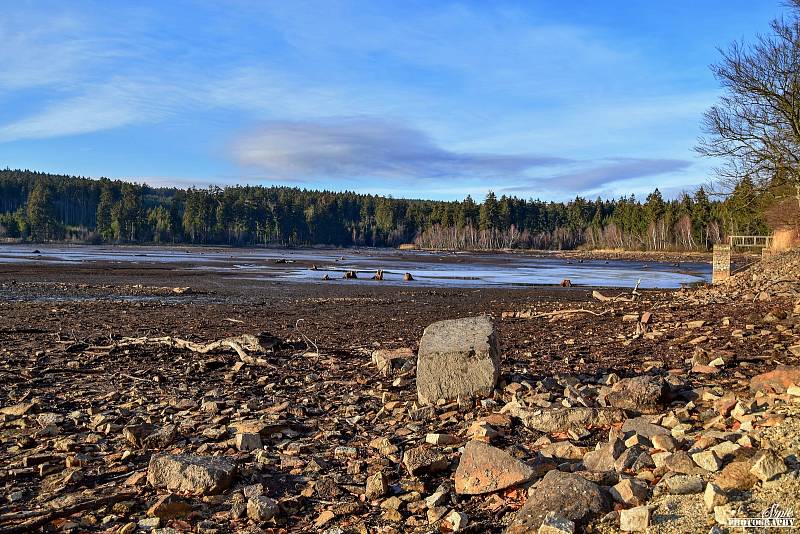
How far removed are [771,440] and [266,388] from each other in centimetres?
707

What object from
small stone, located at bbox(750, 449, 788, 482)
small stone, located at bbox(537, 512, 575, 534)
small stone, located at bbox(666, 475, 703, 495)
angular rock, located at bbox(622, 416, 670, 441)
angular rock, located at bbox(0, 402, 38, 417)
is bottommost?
angular rock, located at bbox(0, 402, 38, 417)

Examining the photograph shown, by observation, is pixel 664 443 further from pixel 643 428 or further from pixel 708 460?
pixel 708 460

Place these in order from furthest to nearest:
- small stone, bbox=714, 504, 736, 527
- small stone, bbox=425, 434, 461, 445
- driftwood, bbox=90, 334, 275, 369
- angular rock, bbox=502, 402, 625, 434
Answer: driftwood, bbox=90, 334, 275, 369
angular rock, bbox=502, 402, 625, 434
small stone, bbox=425, 434, 461, 445
small stone, bbox=714, 504, 736, 527

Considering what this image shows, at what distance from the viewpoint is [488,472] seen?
5262 mm

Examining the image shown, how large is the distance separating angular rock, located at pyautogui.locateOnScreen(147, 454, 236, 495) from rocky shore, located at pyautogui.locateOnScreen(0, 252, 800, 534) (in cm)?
2

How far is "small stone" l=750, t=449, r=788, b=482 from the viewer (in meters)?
4.04

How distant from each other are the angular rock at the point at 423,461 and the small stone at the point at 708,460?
2188 mm

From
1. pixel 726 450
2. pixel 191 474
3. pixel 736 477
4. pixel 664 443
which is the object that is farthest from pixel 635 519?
pixel 191 474

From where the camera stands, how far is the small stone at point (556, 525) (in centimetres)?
400

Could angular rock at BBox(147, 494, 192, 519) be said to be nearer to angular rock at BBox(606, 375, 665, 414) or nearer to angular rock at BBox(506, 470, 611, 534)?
angular rock at BBox(506, 470, 611, 534)

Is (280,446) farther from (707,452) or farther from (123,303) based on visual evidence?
(123,303)

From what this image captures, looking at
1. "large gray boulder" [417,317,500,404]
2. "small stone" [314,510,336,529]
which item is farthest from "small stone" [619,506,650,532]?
"large gray boulder" [417,317,500,404]

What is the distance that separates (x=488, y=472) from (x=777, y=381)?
396 cm

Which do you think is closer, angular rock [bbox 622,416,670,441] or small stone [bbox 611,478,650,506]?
small stone [bbox 611,478,650,506]
